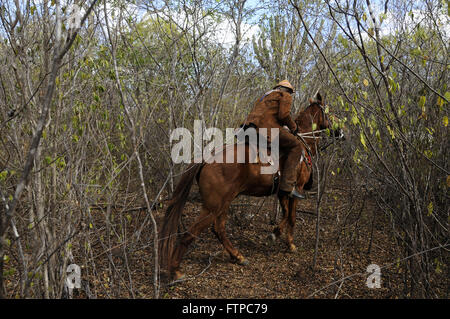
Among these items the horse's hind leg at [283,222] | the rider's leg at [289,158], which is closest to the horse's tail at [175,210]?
the rider's leg at [289,158]

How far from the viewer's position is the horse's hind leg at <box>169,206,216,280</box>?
487 centimetres

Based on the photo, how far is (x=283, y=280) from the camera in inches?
201

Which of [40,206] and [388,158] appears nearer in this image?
[40,206]

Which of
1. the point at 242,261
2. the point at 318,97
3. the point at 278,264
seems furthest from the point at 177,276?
the point at 318,97

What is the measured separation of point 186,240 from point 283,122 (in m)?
2.15

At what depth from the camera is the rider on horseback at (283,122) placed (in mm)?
5574

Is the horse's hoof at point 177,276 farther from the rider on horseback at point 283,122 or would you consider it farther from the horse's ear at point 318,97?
the horse's ear at point 318,97

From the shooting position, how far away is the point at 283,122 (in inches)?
224

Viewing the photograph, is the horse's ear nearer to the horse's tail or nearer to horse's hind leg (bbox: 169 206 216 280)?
the horse's tail

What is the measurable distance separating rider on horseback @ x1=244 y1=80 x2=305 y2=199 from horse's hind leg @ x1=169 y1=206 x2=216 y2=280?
1.29m
